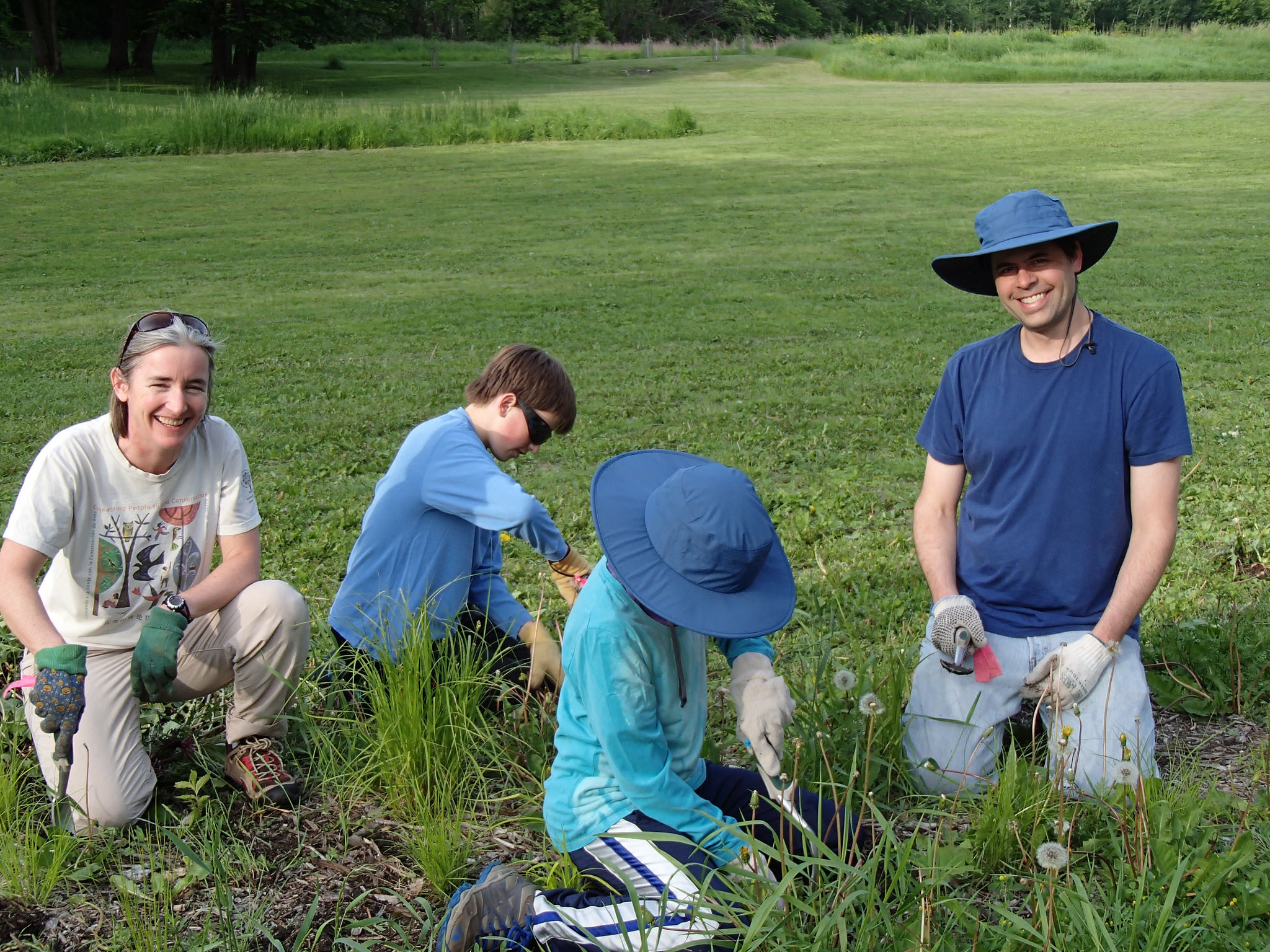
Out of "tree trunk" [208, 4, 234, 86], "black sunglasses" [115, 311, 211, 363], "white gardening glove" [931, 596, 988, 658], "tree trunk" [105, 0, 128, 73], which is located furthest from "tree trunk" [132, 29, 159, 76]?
"white gardening glove" [931, 596, 988, 658]

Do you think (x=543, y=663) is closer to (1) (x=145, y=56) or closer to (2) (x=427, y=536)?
(2) (x=427, y=536)

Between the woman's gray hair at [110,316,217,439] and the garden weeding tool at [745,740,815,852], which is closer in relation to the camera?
the garden weeding tool at [745,740,815,852]

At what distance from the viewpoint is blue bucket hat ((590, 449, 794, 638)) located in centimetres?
232

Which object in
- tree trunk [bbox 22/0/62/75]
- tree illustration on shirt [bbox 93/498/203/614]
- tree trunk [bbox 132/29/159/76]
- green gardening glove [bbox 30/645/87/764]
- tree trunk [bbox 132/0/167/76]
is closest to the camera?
green gardening glove [bbox 30/645/87/764]

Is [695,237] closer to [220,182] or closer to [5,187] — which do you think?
[220,182]

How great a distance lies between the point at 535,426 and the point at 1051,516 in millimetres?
1475

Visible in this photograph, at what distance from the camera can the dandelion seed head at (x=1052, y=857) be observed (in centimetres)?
195

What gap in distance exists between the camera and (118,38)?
3547cm

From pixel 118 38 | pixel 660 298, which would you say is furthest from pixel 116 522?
pixel 118 38

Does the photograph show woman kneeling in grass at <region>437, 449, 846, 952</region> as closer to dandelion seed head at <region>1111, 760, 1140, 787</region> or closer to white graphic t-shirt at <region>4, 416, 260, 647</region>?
dandelion seed head at <region>1111, 760, 1140, 787</region>

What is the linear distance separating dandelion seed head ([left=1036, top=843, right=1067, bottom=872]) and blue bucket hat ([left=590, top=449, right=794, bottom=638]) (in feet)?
2.00

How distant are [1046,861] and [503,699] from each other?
1.64 m

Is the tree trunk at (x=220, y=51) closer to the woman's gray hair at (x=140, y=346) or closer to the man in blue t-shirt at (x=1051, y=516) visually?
the woman's gray hair at (x=140, y=346)

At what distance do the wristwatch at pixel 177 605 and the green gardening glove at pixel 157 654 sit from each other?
7cm
